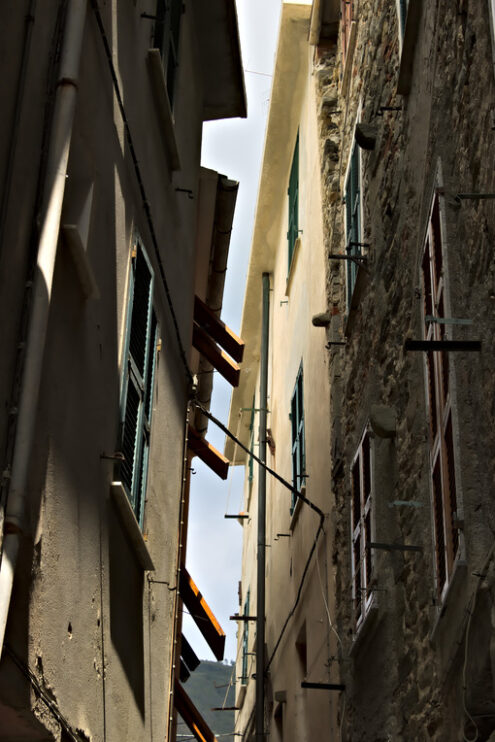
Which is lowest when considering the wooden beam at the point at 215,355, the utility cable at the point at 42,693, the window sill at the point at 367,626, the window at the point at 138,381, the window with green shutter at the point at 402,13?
the utility cable at the point at 42,693

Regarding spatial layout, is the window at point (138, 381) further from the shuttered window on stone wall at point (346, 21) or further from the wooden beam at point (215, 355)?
the shuttered window on stone wall at point (346, 21)

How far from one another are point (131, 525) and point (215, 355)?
5.45 meters

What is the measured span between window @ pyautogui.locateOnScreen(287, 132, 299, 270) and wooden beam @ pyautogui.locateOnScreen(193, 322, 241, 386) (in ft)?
10.2

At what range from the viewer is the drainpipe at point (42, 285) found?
13.2ft

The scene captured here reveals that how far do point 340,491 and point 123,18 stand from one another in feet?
15.1

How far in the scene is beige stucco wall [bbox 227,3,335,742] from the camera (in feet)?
34.9

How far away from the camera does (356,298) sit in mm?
9062

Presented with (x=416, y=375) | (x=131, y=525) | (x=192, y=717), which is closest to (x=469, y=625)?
(x=416, y=375)

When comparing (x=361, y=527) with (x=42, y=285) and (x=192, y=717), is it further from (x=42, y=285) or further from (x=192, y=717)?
(x=42, y=285)

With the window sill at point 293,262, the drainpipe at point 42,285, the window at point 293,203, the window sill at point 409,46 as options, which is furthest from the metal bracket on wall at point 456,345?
the window at point 293,203

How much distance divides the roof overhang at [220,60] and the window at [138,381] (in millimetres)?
4014

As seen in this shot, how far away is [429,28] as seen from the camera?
22.0ft

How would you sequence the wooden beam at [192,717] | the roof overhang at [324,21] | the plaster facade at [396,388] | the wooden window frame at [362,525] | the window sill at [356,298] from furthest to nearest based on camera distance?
the roof overhang at [324,21]
the wooden beam at [192,717]
the window sill at [356,298]
the wooden window frame at [362,525]
the plaster facade at [396,388]

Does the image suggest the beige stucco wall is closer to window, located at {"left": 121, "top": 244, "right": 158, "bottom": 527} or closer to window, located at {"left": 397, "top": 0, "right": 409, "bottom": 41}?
window, located at {"left": 121, "top": 244, "right": 158, "bottom": 527}
